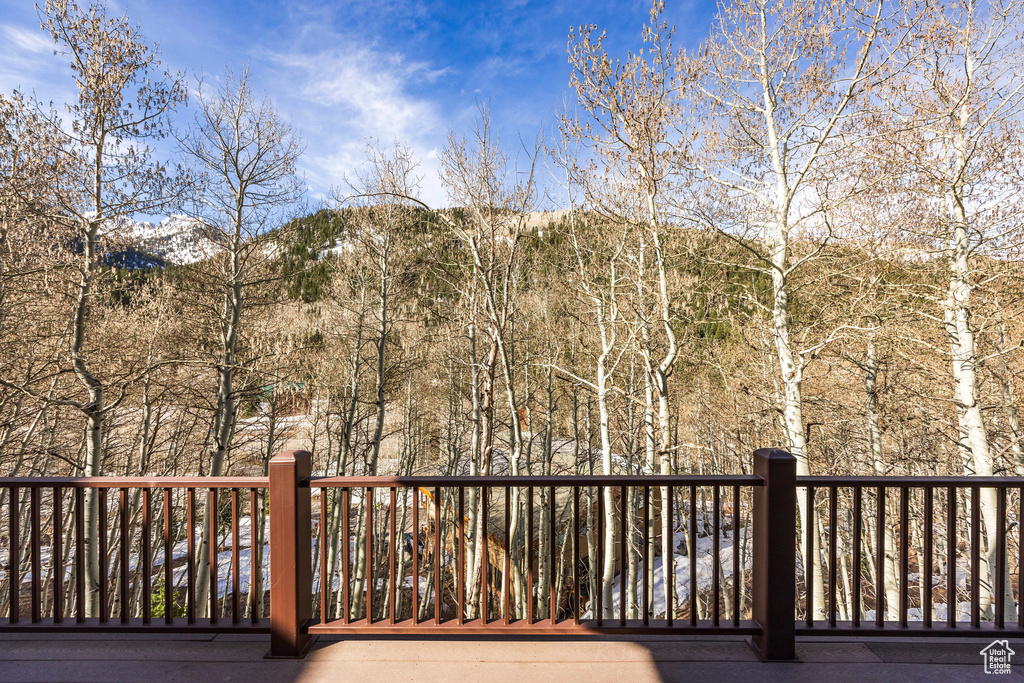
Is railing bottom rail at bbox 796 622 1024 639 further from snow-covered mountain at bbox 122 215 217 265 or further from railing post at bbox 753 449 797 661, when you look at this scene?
snow-covered mountain at bbox 122 215 217 265

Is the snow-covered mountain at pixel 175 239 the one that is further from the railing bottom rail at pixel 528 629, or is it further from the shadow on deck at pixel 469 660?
the railing bottom rail at pixel 528 629

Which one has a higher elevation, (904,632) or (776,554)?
(776,554)

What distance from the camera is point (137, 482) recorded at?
2.82 meters

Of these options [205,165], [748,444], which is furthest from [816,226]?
[205,165]

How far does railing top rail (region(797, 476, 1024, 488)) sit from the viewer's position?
9.00ft

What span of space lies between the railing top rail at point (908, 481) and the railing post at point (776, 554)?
5.6 inches

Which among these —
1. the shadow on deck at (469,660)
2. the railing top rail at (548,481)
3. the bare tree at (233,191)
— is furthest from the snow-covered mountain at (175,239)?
the railing top rail at (548,481)

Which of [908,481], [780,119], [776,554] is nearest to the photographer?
[776,554]

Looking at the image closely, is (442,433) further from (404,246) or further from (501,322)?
(501,322)

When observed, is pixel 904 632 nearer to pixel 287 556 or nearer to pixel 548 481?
pixel 548 481

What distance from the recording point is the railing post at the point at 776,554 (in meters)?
2.68

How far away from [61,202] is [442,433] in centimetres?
1428

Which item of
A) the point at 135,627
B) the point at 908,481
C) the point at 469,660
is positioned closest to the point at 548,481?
the point at 469,660

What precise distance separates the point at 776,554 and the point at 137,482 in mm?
3659
